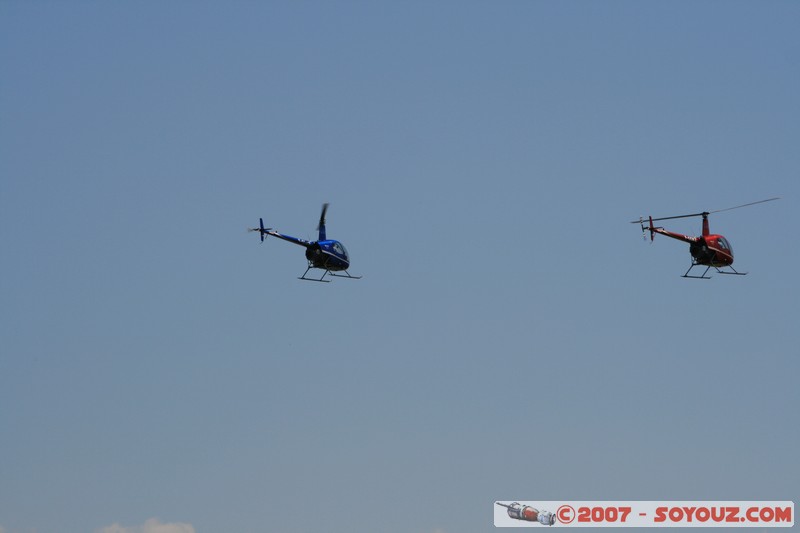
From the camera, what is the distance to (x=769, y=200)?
320ft

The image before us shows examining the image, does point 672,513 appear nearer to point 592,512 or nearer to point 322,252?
point 592,512

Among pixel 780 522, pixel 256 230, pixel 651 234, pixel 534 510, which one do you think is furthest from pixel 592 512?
pixel 256 230

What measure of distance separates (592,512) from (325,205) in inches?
1057

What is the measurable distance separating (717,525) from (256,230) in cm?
3117

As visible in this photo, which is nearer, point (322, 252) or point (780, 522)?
point (780, 522)

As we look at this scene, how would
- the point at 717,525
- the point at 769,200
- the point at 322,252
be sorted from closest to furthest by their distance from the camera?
the point at 717,525
the point at 769,200
the point at 322,252

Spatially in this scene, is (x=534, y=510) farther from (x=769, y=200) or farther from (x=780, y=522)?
(x=769, y=200)

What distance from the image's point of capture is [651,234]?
102062 millimetres

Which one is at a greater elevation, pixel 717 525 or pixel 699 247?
pixel 699 247

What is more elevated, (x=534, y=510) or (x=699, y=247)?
(x=699, y=247)

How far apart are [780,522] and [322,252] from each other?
30929 millimetres

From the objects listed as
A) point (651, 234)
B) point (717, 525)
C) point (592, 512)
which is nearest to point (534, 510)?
point (592, 512)

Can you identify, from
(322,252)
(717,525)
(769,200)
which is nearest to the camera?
(717,525)

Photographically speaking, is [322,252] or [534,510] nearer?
[534,510]
